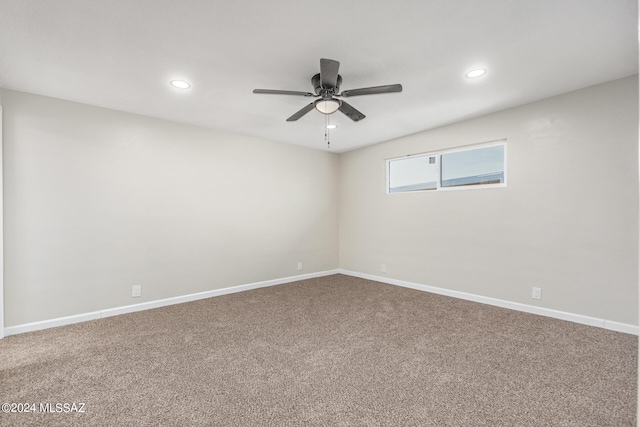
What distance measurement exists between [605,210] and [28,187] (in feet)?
18.4

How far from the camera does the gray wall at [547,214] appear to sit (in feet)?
8.87

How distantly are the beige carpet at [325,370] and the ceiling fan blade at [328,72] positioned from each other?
6.93 ft

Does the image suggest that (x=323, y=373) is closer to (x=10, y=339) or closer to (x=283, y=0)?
(x=283, y=0)

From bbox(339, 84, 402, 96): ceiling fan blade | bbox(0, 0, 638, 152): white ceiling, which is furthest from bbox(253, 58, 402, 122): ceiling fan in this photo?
bbox(0, 0, 638, 152): white ceiling

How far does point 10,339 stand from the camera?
2594mm

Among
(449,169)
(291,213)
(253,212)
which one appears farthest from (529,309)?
(253,212)

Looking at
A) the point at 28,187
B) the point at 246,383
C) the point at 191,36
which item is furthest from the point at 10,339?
the point at 191,36

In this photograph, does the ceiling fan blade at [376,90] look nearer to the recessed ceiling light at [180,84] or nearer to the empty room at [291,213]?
the empty room at [291,213]

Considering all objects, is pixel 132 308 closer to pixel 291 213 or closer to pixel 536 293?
pixel 291 213

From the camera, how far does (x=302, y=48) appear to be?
2.12 meters

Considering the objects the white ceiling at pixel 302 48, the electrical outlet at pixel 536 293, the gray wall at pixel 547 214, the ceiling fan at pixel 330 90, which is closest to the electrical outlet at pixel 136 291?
the white ceiling at pixel 302 48

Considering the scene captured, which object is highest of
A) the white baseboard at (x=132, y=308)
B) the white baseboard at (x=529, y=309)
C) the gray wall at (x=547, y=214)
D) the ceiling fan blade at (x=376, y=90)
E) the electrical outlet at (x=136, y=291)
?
the ceiling fan blade at (x=376, y=90)

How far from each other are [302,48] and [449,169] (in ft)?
9.27

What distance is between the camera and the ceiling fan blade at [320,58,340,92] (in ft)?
6.38
